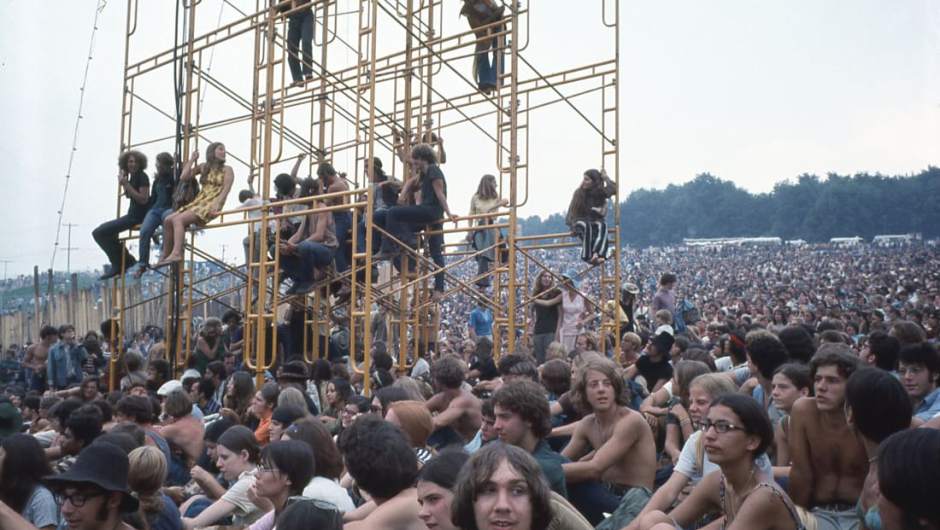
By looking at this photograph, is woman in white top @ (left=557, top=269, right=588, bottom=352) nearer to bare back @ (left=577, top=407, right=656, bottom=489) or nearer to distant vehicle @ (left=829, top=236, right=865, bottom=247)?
bare back @ (left=577, top=407, right=656, bottom=489)

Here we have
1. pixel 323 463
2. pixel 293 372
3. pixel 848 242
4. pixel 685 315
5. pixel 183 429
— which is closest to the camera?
pixel 323 463

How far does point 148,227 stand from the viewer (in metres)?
11.4

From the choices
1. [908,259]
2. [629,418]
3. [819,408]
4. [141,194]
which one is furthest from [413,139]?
[908,259]

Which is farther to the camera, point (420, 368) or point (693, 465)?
point (420, 368)

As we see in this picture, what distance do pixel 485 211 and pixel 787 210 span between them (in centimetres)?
10533

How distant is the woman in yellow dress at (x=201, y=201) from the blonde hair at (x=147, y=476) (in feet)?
20.2

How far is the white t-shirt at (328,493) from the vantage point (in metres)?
4.62

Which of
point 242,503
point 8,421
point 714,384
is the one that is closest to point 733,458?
point 714,384

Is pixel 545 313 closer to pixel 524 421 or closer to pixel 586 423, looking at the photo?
pixel 586 423

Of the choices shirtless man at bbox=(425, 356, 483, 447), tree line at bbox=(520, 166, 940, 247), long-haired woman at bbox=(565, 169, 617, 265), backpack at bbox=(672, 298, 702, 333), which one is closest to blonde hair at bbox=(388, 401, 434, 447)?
shirtless man at bbox=(425, 356, 483, 447)

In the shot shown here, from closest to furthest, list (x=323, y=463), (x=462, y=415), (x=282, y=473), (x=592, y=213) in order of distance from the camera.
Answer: (x=282, y=473) → (x=323, y=463) → (x=462, y=415) → (x=592, y=213)

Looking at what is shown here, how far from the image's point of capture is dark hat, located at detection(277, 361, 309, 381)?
27.9 ft

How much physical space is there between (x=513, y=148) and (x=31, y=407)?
684 cm

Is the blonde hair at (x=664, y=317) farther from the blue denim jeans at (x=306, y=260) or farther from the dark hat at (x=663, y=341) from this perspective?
the blue denim jeans at (x=306, y=260)
